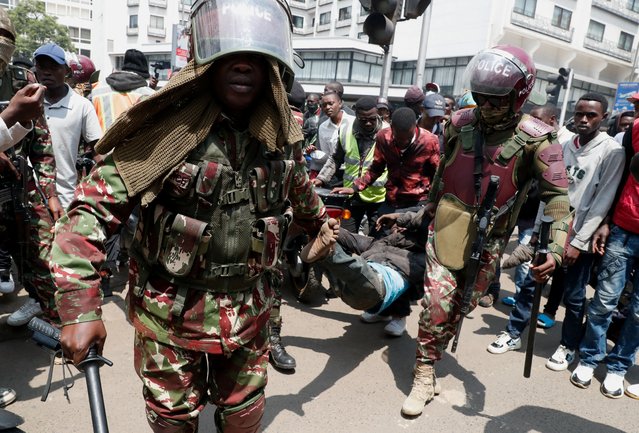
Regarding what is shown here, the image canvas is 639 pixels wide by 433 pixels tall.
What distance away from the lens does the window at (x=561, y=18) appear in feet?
105

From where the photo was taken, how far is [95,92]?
14.5 ft

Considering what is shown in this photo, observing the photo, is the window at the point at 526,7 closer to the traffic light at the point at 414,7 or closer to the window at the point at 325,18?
the window at the point at 325,18

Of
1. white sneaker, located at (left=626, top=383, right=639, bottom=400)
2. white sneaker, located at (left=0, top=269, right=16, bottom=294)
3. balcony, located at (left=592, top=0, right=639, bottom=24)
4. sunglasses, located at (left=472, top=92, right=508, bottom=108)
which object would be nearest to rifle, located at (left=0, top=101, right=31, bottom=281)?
white sneaker, located at (left=0, top=269, right=16, bottom=294)

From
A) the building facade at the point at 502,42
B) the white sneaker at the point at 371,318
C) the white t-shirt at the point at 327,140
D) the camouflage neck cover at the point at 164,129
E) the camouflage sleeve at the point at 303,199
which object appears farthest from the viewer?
the building facade at the point at 502,42

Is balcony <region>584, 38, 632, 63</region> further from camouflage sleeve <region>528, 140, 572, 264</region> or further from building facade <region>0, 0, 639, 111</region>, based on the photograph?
camouflage sleeve <region>528, 140, 572, 264</region>

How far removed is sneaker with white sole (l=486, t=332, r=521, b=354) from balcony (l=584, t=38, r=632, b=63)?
120 feet

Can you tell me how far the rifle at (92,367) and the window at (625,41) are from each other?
140 ft

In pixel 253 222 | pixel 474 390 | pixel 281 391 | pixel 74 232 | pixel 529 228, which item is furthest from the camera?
pixel 529 228

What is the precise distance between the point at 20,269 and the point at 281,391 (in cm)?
198

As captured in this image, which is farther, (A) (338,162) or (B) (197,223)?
(A) (338,162)

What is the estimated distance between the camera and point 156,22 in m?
48.7

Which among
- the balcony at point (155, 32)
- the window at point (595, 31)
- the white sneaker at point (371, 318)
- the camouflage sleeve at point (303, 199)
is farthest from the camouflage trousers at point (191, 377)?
the balcony at point (155, 32)

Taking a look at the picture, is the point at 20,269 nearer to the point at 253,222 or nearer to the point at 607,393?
the point at 253,222

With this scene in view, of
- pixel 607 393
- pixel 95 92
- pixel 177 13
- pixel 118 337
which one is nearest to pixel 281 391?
pixel 118 337
